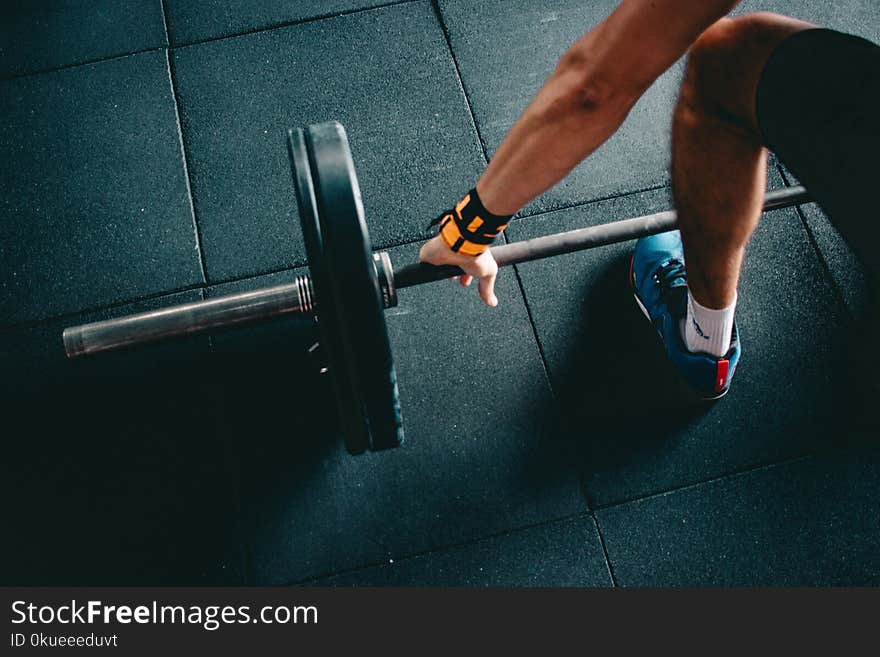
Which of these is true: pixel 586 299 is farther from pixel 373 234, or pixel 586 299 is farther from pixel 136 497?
pixel 136 497

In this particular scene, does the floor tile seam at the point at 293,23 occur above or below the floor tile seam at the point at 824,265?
above

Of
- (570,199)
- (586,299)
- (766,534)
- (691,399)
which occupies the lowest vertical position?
(766,534)

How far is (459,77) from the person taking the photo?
161 cm

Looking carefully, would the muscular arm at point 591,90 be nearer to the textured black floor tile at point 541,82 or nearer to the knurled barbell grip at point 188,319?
the knurled barbell grip at point 188,319

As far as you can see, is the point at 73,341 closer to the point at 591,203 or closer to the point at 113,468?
the point at 113,468

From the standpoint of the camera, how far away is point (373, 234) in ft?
4.88

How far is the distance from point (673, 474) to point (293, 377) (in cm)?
77

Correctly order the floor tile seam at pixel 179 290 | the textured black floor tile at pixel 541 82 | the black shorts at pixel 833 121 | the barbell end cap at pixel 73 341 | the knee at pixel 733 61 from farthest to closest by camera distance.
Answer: the textured black floor tile at pixel 541 82 < the floor tile seam at pixel 179 290 < the barbell end cap at pixel 73 341 < the knee at pixel 733 61 < the black shorts at pixel 833 121

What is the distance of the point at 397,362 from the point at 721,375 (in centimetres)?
62

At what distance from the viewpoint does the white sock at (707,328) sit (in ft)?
3.96

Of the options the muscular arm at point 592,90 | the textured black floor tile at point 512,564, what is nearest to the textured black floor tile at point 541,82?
the muscular arm at point 592,90

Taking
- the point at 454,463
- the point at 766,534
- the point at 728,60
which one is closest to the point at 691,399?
the point at 766,534

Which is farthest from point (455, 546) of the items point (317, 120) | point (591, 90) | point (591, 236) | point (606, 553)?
point (317, 120)

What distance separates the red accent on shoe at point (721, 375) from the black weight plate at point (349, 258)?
676 mm
